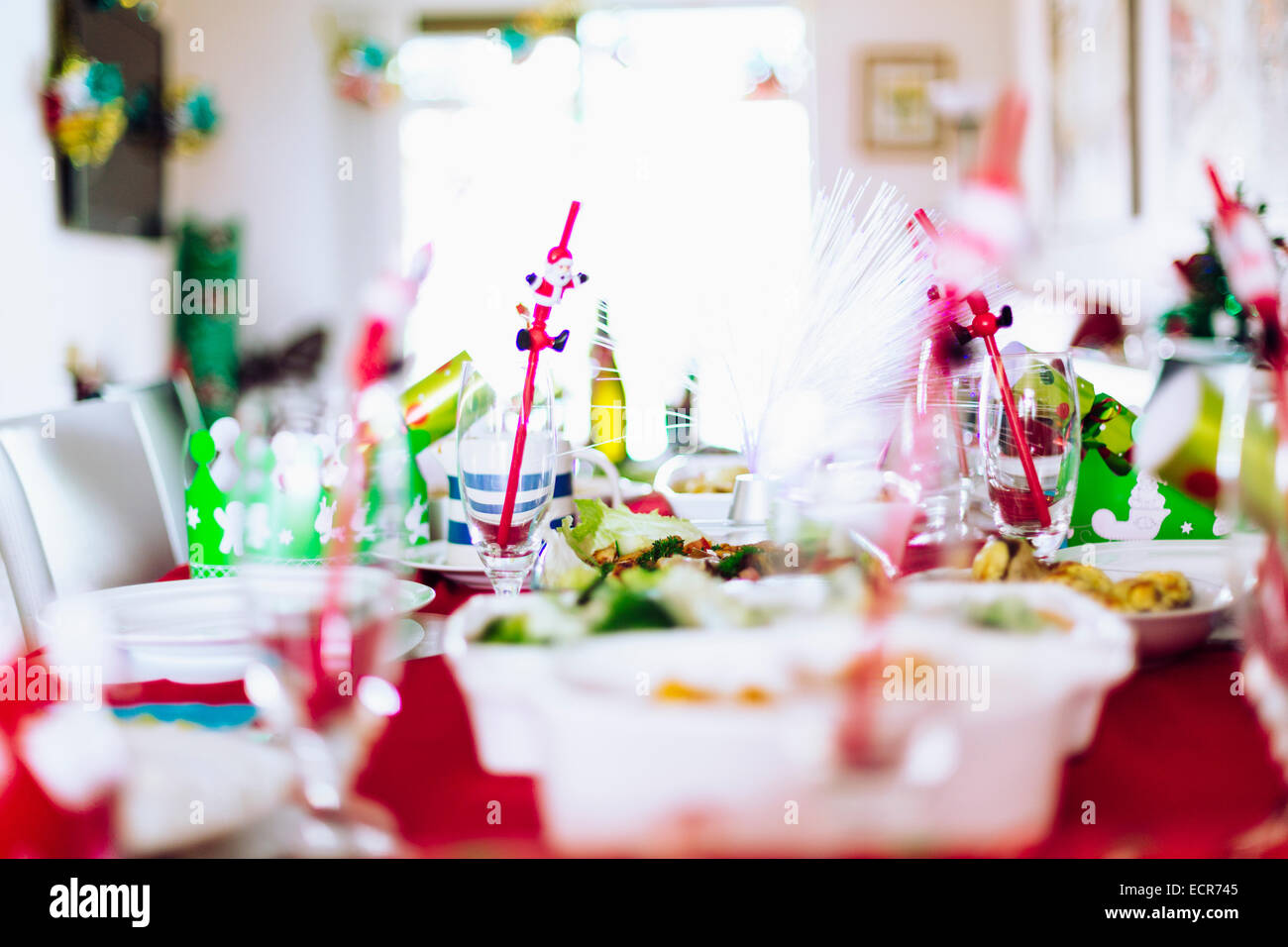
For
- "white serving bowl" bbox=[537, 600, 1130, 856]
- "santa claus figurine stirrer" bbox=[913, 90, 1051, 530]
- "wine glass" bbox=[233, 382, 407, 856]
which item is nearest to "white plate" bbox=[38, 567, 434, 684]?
"wine glass" bbox=[233, 382, 407, 856]

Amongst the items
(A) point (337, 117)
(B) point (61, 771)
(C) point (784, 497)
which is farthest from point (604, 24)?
(B) point (61, 771)

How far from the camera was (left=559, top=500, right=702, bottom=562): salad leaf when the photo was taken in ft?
2.32

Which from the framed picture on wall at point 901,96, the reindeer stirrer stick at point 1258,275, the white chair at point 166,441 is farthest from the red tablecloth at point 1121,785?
the framed picture on wall at point 901,96

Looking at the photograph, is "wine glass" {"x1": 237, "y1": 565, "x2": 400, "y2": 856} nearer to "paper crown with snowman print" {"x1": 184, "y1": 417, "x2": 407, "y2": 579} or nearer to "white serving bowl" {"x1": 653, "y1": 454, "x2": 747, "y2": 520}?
"paper crown with snowman print" {"x1": 184, "y1": 417, "x2": 407, "y2": 579}

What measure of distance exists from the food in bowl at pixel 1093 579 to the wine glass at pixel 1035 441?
10cm

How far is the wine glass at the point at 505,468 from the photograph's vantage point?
66 centimetres

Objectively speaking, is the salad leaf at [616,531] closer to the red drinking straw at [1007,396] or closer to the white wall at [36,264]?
the red drinking straw at [1007,396]

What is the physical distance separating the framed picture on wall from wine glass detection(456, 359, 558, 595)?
4.34 meters

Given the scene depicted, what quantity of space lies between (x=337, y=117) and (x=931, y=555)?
4.50 metres

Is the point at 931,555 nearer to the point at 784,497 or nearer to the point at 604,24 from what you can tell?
the point at 784,497

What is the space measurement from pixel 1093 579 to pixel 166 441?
1.42 metres

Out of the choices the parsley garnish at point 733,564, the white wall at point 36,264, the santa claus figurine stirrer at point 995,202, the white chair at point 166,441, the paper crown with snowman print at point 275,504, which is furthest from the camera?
the white wall at point 36,264

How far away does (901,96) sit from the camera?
4.59 metres

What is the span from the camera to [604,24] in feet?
15.2
